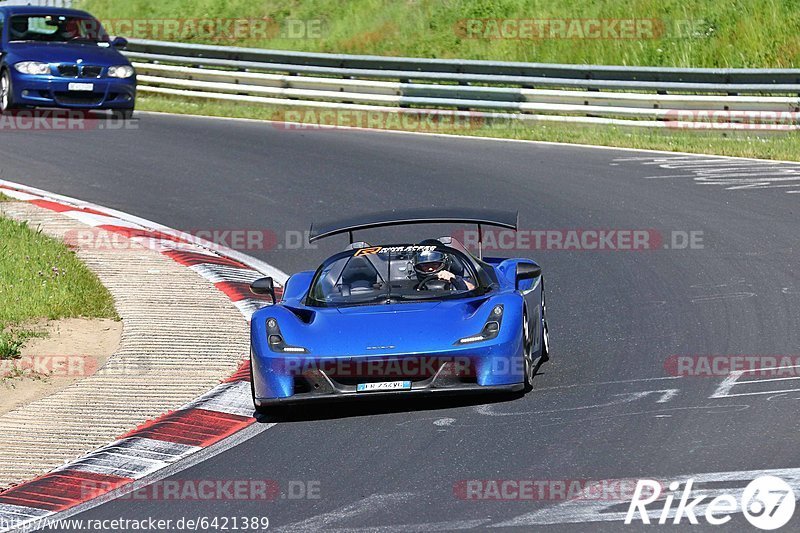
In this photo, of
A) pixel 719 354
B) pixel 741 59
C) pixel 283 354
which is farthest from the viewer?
pixel 741 59

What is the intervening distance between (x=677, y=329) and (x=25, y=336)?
490 cm

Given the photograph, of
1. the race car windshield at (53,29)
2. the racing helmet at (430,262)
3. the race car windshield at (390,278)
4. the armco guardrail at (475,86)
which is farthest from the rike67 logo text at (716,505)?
the race car windshield at (53,29)

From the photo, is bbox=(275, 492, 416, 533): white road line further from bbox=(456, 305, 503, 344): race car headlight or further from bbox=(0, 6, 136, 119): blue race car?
bbox=(0, 6, 136, 119): blue race car

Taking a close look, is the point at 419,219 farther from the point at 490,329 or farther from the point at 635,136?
the point at 635,136

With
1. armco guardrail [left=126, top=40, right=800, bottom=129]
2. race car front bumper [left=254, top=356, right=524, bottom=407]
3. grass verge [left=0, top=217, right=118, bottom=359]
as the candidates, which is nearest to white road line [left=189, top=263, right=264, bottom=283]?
grass verge [left=0, top=217, right=118, bottom=359]

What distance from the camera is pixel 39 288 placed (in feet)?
38.5

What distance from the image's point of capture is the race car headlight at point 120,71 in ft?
68.9

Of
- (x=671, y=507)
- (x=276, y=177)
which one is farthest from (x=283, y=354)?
(x=276, y=177)

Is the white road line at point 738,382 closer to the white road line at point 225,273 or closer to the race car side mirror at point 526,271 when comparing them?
the race car side mirror at point 526,271

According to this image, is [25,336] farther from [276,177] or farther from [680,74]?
[680,74]

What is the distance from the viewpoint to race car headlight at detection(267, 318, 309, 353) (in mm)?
8570

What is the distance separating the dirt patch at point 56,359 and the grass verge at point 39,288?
0.42 feet

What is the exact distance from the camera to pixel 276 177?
17.6 metres

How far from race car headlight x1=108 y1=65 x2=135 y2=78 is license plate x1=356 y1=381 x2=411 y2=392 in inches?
543
